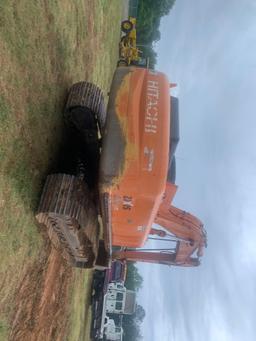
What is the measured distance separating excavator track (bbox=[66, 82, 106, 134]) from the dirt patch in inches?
94.6

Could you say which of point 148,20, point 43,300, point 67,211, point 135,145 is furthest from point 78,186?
point 148,20

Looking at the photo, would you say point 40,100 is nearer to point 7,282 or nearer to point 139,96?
point 139,96

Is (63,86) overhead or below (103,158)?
overhead

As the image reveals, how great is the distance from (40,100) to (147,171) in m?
2.03

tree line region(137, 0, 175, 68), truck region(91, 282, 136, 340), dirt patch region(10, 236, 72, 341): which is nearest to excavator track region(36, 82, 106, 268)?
dirt patch region(10, 236, 72, 341)

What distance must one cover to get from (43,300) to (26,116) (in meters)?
3.44

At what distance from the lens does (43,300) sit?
7.05m

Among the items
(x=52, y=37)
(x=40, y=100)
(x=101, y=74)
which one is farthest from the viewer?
(x=101, y=74)

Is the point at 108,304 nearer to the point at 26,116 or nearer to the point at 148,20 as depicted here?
the point at 148,20

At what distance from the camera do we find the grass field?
4914 millimetres

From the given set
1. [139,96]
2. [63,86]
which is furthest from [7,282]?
[63,86]

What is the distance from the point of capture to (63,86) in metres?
7.14

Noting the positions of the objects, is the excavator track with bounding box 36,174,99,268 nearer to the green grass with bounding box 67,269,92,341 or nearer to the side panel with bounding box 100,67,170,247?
the side panel with bounding box 100,67,170,247

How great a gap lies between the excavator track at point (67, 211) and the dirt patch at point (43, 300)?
1.57 feet
